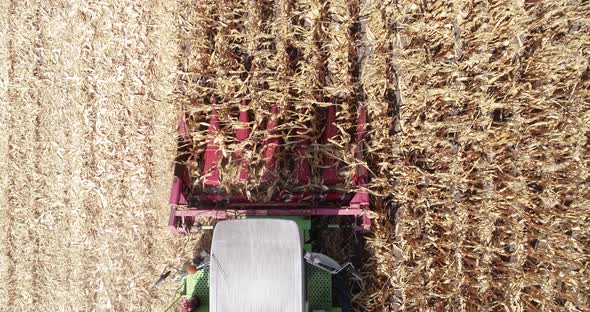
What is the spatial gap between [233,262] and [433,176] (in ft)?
7.24

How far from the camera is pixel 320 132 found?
4340 mm

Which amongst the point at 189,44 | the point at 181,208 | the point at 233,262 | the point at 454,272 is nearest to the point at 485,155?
the point at 454,272

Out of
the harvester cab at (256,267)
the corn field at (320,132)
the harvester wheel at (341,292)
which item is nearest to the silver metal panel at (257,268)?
the harvester cab at (256,267)

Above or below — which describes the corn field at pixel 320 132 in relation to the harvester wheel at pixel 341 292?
above

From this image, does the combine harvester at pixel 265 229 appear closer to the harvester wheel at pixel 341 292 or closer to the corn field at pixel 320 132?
the harvester wheel at pixel 341 292

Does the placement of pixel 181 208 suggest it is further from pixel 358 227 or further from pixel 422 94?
pixel 422 94

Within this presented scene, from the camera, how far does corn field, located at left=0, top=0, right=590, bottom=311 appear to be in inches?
161

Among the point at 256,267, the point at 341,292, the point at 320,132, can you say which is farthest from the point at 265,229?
the point at 320,132

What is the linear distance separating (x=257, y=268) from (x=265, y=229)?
0.96 feet

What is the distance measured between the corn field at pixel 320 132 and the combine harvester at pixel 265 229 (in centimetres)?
11

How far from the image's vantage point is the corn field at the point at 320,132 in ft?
13.4

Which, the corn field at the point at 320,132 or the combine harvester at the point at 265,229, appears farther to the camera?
the corn field at the point at 320,132

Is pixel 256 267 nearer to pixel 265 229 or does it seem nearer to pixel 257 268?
pixel 257 268

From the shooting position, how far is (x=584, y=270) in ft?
13.0
